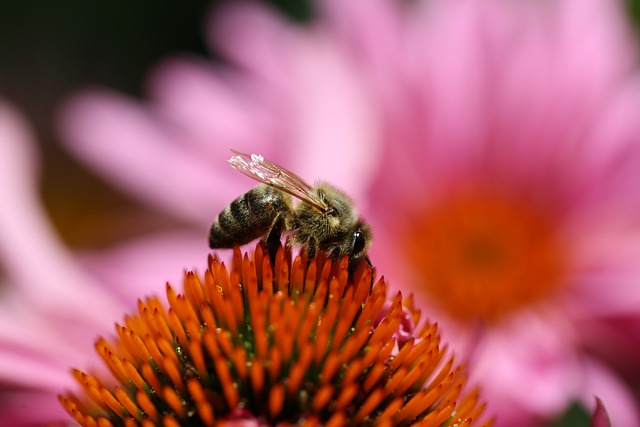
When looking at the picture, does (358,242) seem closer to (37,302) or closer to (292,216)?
(292,216)

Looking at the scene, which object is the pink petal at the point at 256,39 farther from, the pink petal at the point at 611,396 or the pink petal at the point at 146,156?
the pink petal at the point at 611,396

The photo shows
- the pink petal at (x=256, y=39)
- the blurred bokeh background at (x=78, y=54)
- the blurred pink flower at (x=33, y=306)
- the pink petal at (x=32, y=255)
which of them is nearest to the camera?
the blurred pink flower at (x=33, y=306)

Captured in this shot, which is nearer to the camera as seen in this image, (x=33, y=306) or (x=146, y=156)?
(x=33, y=306)

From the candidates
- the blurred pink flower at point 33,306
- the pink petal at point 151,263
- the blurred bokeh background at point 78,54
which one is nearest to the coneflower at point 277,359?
the blurred pink flower at point 33,306

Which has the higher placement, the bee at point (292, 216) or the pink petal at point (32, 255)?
the pink petal at point (32, 255)

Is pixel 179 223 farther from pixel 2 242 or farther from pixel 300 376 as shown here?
pixel 300 376

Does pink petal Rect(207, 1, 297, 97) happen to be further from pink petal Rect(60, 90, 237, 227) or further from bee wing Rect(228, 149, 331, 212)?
bee wing Rect(228, 149, 331, 212)

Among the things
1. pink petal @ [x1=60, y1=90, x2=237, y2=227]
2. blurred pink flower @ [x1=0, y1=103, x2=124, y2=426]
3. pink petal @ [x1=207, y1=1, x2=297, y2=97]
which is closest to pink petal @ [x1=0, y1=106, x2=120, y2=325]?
blurred pink flower @ [x1=0, y1=103, x2=124, y2=426]

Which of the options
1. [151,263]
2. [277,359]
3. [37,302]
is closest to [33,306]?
[37,302]
